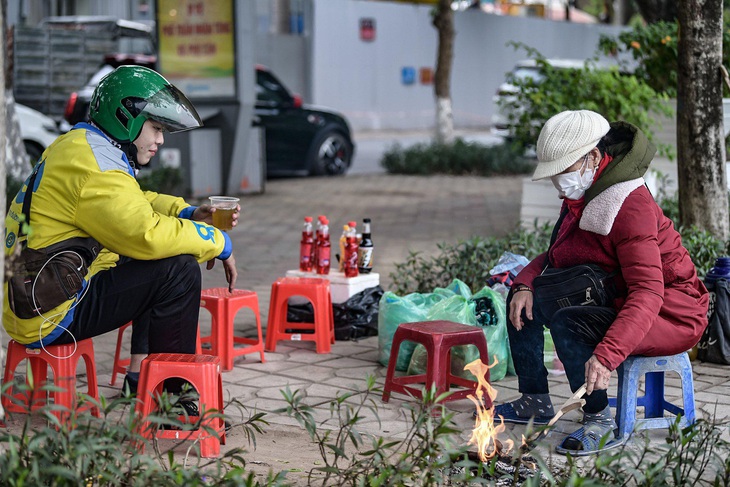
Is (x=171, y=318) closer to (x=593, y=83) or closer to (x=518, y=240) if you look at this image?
(x=518, y=240)

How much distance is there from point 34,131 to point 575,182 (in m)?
10.0

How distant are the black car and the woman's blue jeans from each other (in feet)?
33.3

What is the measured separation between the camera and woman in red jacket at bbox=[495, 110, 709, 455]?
3.90m

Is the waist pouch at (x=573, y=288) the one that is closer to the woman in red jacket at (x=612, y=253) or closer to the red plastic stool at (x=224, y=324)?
the woman in red jacket at (x=612, y=253)

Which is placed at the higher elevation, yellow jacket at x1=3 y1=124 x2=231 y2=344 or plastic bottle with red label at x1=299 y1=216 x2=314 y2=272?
yellow jacket at x1=3 y1=124 x2=231 y2=344

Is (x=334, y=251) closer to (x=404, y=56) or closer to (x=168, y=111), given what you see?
(x=168, y=111)

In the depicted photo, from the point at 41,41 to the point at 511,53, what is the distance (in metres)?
16.5

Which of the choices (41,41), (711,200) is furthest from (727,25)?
(41,41)

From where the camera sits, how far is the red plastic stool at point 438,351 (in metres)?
4.61

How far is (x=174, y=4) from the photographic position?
511 inches

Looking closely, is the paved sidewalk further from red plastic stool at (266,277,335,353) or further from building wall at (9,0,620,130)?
building wall at (9,0,620,130)

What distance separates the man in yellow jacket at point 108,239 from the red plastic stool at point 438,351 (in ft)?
3.21

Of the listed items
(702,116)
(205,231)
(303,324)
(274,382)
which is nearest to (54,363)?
(205,231)

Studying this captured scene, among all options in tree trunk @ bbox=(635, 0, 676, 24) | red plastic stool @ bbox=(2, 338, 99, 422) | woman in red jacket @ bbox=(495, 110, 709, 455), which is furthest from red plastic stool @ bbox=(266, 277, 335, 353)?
tree trunk @ bbox=(635, 0, 676, 24)
